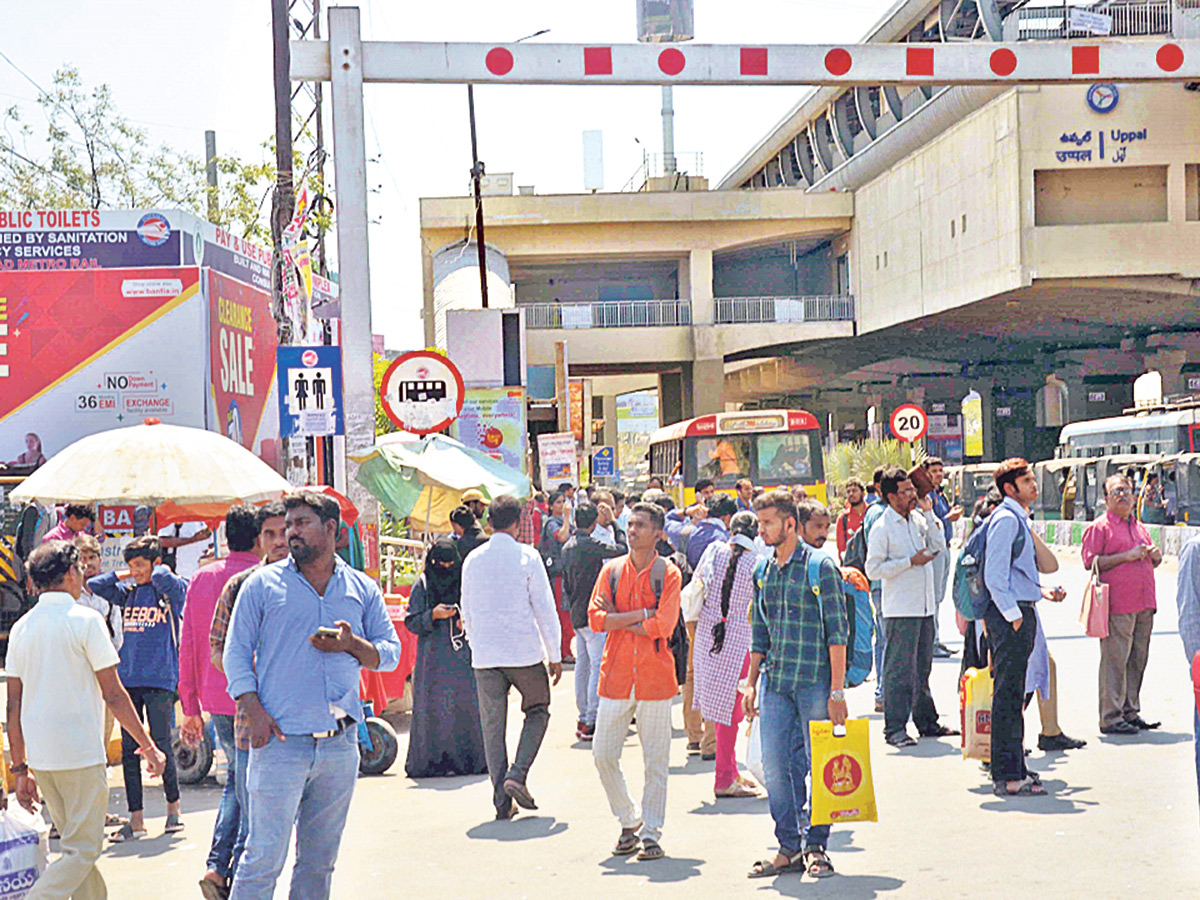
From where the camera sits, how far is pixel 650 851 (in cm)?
750

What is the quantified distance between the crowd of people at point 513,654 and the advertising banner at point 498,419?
1326 cm

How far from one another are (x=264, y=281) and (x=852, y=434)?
47710 mm

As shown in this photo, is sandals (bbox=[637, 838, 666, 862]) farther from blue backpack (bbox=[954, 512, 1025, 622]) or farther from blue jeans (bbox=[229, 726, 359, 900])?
blue backpack (bbox=[954, 512, 1025, 622])

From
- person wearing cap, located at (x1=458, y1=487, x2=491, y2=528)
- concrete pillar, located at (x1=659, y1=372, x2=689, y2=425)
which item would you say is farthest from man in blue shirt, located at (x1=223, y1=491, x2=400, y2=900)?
concrete pillar, located at (x1=659, y1=372, x2=689, y2=425)

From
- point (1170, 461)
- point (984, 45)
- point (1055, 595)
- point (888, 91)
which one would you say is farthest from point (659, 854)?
point (888, 91)

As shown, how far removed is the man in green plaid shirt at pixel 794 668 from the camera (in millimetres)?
7066

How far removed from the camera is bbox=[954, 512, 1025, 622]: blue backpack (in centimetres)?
874

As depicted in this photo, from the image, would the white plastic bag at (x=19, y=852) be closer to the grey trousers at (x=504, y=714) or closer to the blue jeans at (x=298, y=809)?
the blue jeans at (x=298, y=809)

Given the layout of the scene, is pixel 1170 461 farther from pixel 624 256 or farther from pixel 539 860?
pixel 624 256

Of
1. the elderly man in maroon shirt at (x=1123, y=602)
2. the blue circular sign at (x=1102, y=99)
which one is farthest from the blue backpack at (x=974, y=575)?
the blue circular sign at (x=1102, y=99)

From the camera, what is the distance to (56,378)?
20.3m

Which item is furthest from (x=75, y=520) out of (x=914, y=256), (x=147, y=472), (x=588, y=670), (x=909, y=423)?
(x=914, y=256)

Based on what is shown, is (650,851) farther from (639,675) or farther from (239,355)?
(239,355)

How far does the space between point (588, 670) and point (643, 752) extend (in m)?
4.13
